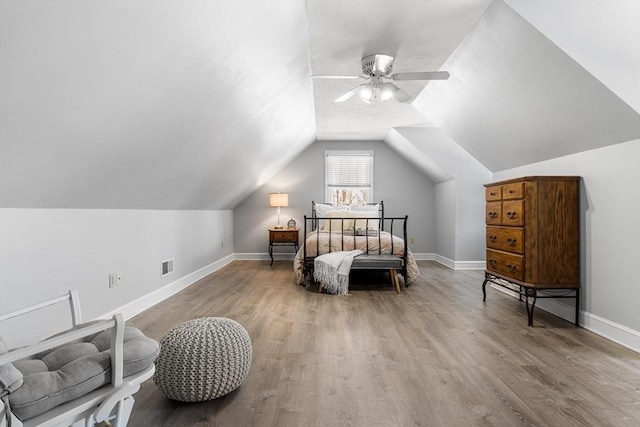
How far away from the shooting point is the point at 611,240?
2.84 m

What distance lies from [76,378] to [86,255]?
1.86m

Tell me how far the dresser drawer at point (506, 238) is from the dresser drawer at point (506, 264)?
58mm

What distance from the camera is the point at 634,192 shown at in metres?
2.63

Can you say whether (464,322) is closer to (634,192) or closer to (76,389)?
(634,192)

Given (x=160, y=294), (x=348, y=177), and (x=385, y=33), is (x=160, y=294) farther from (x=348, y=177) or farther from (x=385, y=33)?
(x=348, y=177)

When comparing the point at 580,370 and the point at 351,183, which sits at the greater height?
the point at 351,183

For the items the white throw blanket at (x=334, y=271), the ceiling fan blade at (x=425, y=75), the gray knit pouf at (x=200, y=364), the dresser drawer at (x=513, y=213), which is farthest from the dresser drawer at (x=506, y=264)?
the gray knit pouf at (x=200, y=364)

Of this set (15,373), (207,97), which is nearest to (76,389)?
(15,373)

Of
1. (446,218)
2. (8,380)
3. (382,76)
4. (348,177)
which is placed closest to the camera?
(8,380)

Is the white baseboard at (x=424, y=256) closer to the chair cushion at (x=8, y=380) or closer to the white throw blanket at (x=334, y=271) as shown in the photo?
the white throw blanket at (x=334, y=271)

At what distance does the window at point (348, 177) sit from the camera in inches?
287

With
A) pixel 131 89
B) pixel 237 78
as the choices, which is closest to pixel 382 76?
pixel 237 78

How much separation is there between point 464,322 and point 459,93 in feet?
7.55

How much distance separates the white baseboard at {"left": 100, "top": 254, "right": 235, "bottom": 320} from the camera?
10.8 feet
